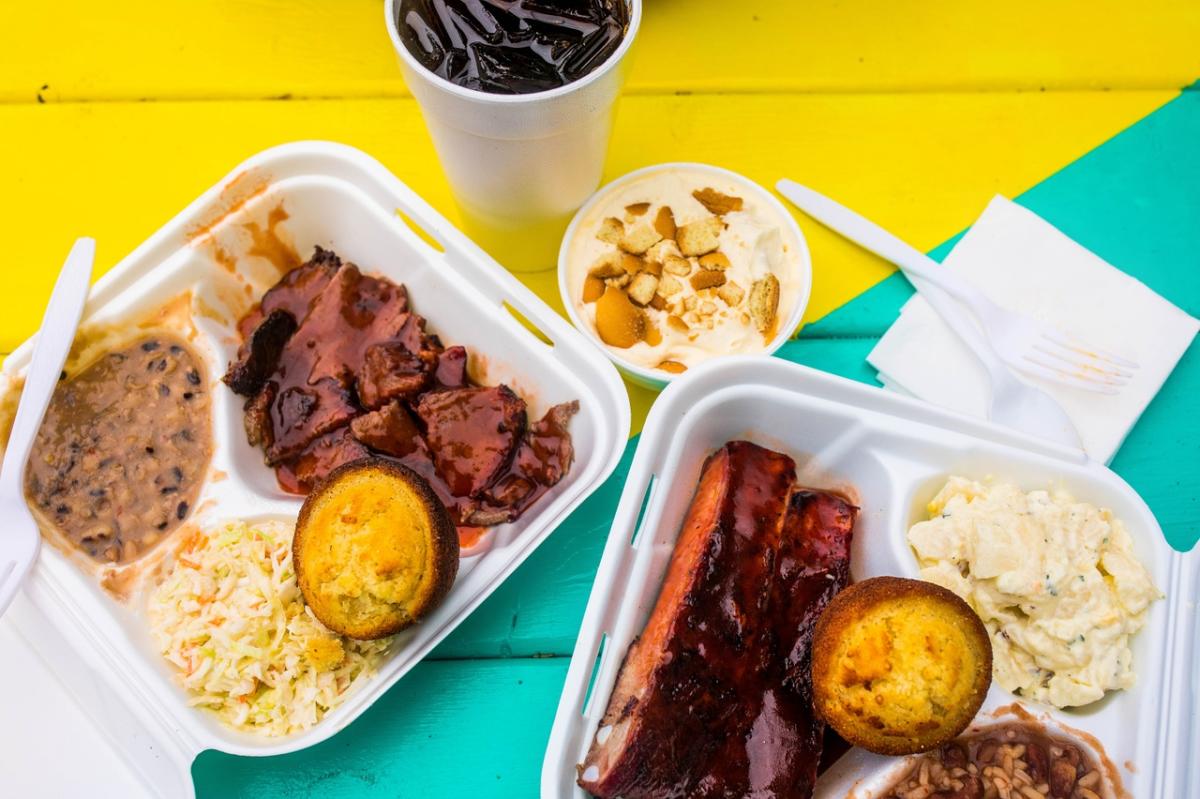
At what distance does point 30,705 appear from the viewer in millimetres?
1818

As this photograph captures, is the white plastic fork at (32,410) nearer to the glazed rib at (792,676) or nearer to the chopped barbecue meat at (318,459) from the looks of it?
the chopped barbecue meat at (318,459)

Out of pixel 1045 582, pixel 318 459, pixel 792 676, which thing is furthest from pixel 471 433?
pixel 1045 582

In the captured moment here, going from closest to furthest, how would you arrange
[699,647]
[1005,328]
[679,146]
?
1. [699,647]
2. [1005,328]
3. [679,146]

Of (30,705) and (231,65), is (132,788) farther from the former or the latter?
(231,65)

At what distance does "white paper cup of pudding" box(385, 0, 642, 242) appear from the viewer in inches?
69.7

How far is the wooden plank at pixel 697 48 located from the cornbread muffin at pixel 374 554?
1276 mm

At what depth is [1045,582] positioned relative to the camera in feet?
5.39

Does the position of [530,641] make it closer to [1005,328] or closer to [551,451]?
[551,451]

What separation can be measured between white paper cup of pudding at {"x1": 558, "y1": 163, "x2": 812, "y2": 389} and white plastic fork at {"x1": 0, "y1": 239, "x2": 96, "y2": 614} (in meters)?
1.05

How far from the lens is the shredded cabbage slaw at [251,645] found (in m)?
1.79

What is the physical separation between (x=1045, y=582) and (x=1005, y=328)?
2.50 feet

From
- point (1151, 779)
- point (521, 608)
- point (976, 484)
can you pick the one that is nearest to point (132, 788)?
point (521, 608)

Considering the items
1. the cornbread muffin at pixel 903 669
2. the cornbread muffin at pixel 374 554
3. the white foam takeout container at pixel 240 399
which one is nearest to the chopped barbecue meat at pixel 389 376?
the white foam takeout container at pixel 240 399

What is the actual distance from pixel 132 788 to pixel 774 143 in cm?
212
